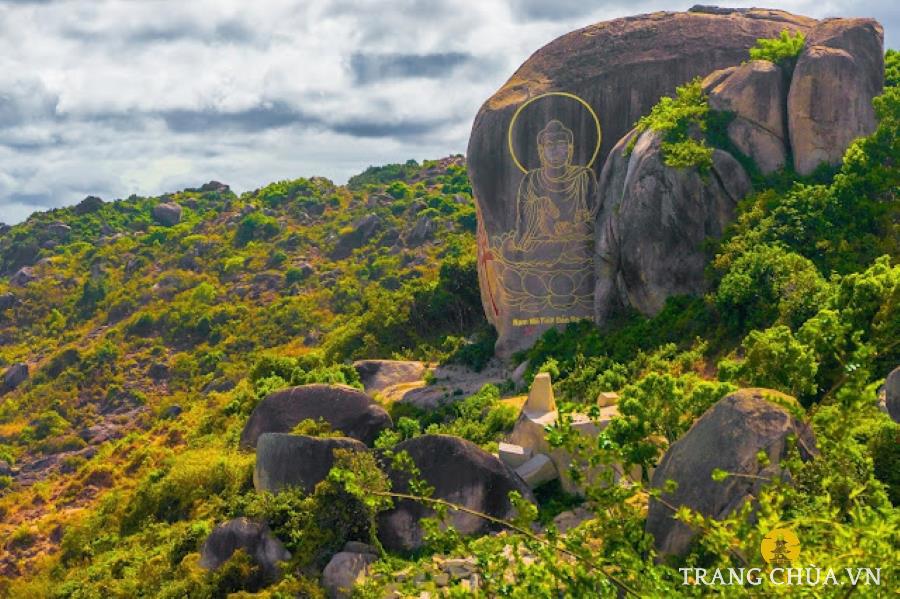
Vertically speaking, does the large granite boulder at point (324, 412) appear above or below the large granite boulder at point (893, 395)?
below

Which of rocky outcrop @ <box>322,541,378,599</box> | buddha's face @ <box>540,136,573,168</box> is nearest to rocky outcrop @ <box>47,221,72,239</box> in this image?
buddha's face @ <box>540,136,573,168</box>

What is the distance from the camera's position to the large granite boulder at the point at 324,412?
23172 mm

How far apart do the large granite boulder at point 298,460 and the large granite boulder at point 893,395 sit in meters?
9.96

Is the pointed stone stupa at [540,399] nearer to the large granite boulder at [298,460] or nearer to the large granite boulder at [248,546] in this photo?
the large granite boulder at [298,460]

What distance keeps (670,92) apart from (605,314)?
7.28 meters

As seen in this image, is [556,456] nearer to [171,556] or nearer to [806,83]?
[171,556]

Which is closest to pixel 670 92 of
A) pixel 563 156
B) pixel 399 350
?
pixel 563 156

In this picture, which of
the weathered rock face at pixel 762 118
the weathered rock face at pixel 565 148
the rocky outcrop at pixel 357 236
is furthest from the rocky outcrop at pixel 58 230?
the weathered rock face at pixel 762 118

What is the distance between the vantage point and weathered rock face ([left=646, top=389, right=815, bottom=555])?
14.2 metres

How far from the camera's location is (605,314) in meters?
28.8

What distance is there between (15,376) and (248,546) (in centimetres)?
4093

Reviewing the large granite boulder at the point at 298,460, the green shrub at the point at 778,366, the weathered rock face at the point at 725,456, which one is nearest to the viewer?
the weathered rock face at the point at 725,456

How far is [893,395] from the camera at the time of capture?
16.0 metres

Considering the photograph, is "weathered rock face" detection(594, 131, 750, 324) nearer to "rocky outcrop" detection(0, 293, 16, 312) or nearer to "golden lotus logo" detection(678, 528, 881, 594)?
"golden lotus logo" detection(678, 528, 881, 594)
